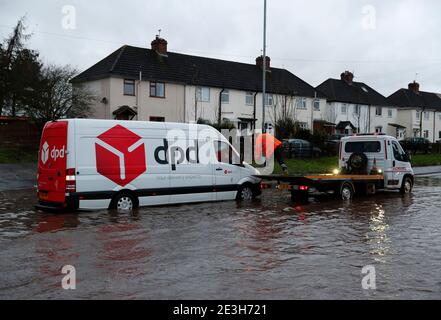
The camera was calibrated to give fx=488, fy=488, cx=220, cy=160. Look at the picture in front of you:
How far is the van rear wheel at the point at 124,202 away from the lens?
12188mm

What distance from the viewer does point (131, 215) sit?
11781 millimetres

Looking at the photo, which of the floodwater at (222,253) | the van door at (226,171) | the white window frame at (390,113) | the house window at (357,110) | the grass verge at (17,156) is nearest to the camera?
the floodwater at (222,253)

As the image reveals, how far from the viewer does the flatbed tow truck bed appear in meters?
14.6

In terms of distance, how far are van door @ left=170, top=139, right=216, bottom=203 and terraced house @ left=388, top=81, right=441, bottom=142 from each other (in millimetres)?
56049

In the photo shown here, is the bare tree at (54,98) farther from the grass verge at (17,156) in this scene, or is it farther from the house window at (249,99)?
the house window at (249,99)

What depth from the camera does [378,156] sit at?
17.0 metres

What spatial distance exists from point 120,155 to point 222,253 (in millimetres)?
5296

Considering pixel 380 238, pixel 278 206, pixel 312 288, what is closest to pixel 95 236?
pixel 312 288

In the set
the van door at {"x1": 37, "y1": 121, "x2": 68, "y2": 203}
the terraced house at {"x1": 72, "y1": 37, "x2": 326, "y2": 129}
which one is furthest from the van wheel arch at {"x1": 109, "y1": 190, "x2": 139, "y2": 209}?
the terraced house at {"x1": 72, "y1": 37, "x2": 326, "y2": 129}

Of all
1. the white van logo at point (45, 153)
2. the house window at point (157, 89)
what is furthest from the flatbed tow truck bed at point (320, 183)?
the house window at point (157, 89)
